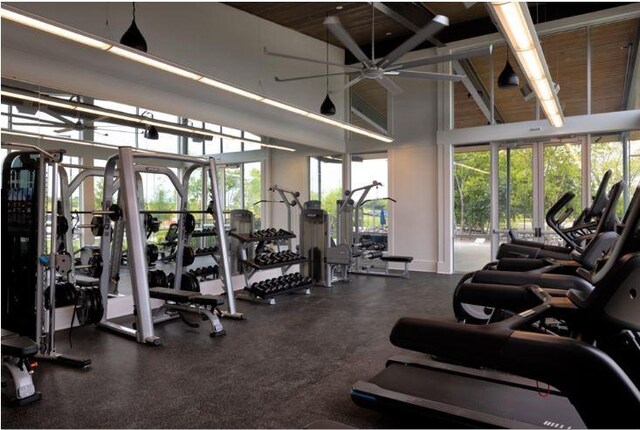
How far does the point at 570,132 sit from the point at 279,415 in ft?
23.0

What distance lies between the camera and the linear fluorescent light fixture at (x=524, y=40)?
2.92 m

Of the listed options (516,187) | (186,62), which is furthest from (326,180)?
(186,62)

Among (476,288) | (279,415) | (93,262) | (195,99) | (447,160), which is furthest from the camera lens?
(447,160)

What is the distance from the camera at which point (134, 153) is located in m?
4.15

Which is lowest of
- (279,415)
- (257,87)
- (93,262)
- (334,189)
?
(279,415)

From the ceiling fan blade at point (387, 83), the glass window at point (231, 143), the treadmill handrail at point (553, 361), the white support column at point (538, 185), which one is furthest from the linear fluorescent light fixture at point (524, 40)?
the glass window at point (231, 143)

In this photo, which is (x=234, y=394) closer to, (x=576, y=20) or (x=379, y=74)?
(x=379, y=74)

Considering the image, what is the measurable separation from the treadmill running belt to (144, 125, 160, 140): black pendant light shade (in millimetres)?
4573

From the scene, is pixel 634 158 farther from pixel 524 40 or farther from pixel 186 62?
pixel 186 62

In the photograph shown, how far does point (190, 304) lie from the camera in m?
4.69

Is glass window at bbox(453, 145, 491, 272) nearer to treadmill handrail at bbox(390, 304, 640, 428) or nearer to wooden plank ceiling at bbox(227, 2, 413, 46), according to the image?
wooden plank ceiling at bbox(227, 2, 413, 46)

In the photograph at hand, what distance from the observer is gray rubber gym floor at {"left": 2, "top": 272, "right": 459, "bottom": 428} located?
257 cm

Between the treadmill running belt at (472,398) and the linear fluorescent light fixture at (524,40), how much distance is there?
2.52 metres

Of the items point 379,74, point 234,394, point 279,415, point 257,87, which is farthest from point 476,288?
point 257,87
